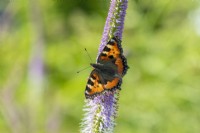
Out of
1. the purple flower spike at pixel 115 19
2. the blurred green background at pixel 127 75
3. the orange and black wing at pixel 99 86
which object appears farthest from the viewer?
the blurred green background at pixel 127 75

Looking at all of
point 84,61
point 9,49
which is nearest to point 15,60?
point 9,49

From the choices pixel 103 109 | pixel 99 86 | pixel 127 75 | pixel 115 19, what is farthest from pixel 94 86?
pixel 127 75

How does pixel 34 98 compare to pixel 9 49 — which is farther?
pixel 9 49

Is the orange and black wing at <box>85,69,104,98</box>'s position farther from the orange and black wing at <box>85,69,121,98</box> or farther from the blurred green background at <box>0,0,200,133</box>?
the blurred green background at <box>0,0,200,133</box>

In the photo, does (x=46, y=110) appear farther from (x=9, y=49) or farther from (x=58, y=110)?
(x=9, y=49)

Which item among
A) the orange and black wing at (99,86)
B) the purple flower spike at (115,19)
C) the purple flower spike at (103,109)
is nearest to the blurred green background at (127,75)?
the orange and black wing at (99,86)

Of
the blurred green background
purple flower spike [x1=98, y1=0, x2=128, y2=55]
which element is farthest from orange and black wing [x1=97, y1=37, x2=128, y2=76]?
the blurred green background

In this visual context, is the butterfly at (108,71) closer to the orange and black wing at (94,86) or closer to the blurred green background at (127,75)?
the orange and black wing at (94,86)
